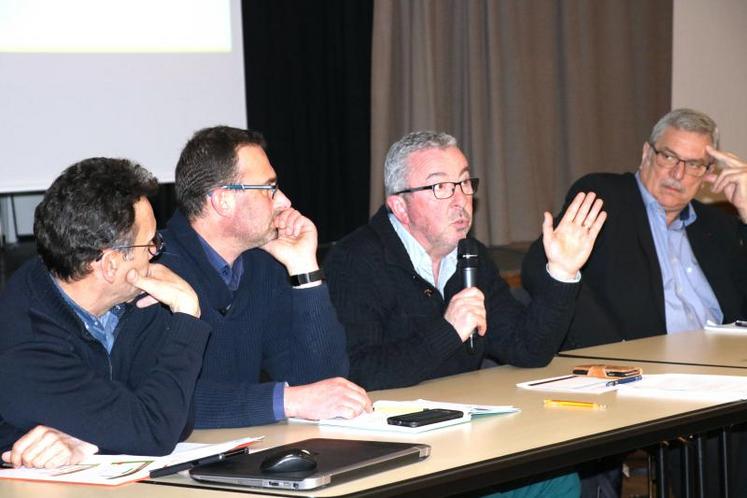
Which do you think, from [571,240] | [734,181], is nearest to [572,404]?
[571,240]

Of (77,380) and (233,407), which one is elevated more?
(77,380)

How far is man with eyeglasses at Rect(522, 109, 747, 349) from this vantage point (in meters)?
3.82

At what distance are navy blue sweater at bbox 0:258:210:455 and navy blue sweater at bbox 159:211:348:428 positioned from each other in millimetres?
368

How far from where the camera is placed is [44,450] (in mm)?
1976

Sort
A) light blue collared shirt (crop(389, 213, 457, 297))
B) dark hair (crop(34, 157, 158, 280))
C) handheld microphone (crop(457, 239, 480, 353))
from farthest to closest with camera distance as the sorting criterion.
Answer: light blue collared shirt (crop(389, 213, 457, 297)), handheld microphone (crop(457, 239, 480, 353)), dark hair (crop(34, 157, 158, 280))

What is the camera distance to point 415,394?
105 inches

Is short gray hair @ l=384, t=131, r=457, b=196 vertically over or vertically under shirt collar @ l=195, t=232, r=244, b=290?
over

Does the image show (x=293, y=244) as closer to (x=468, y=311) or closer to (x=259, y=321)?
(x=259, y=321)

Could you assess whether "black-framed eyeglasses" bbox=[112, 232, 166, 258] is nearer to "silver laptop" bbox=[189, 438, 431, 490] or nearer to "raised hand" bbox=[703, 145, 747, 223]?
"silver laptop" bbox=[189, 438, 431, 490]

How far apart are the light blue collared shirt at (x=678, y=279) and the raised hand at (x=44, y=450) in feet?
8.08

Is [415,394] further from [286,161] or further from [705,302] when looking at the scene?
[286,161]

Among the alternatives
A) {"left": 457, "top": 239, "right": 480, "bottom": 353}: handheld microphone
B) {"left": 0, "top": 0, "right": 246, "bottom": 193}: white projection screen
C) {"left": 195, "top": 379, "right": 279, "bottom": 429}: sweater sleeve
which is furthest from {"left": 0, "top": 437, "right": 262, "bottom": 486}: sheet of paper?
{"left": 0, "top": 0, "right": 246, "bottom": 193}: white projection screen

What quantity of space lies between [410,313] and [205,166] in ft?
2.34

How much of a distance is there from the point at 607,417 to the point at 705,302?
5.91 ft
